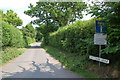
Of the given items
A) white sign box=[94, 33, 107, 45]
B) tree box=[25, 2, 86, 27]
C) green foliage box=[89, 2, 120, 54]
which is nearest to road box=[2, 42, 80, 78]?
white sign box=[94, 33, 107, 45]

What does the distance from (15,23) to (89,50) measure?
33.6 metres

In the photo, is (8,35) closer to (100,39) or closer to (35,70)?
(35,70)

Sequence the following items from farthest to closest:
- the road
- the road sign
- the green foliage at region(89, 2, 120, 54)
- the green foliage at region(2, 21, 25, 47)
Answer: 1. the green foliage at region(2, 21, 25, 47)
2. the road
3. the road sign
4. the green foliage at region(89, 2, 120, 54)

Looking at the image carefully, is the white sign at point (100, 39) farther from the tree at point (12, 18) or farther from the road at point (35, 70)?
the tree at point (12, 18)

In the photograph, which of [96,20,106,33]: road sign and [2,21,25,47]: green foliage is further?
[2,21,25,47]: green foliage

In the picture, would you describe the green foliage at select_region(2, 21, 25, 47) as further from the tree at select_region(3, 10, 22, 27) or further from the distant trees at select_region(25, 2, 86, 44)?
the tree at select_region(3, 10, 22, 27)

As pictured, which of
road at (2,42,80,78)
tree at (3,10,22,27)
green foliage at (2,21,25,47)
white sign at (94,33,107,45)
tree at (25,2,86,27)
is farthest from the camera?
tree at (3,10,22,27)

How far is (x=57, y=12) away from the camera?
86.0 ft

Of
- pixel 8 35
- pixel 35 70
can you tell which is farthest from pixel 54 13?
Result: pixel 35 70

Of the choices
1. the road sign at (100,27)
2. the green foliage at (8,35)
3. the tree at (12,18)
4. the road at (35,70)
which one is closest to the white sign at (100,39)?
the road sign at (100,27)

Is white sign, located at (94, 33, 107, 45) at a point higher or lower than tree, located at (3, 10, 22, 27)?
lower

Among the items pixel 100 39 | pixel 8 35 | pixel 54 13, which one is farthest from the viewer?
pixel 54 13

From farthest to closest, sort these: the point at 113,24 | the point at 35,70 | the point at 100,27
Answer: the point at 35,70, the point at 100,27, the point at 113,24

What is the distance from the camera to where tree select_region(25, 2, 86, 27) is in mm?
26078
